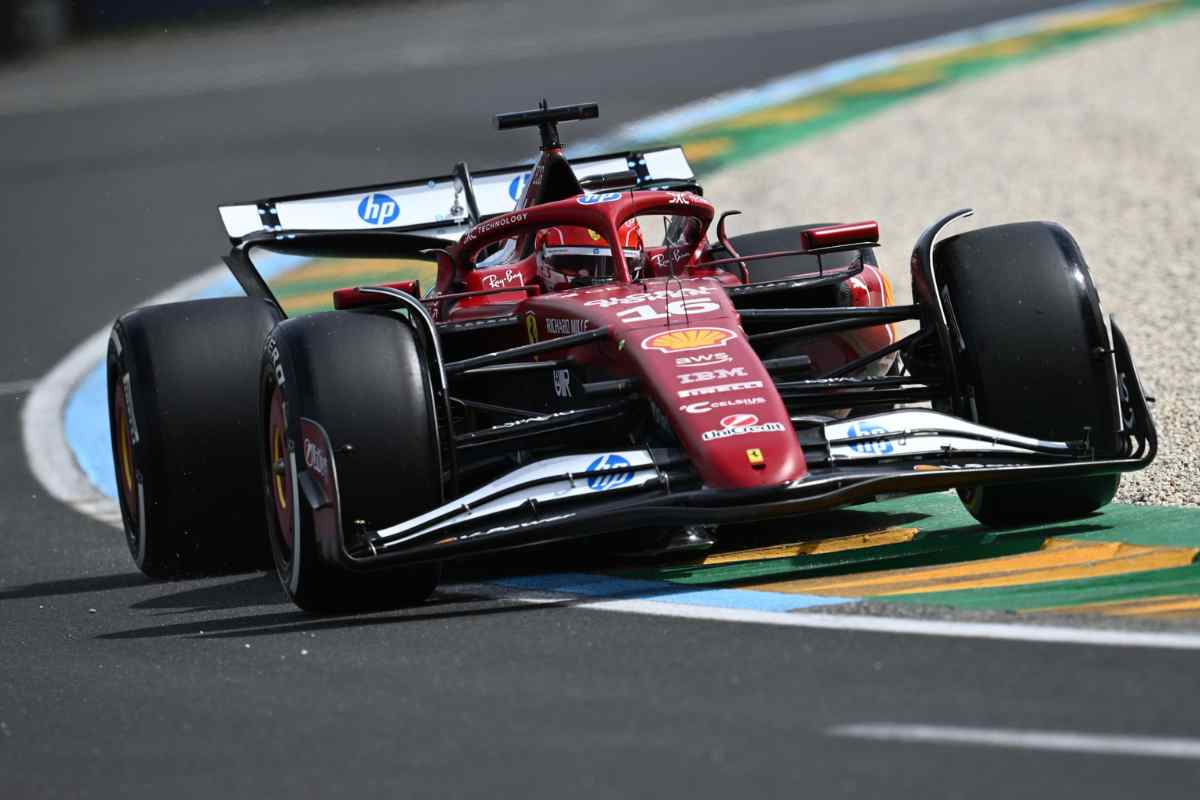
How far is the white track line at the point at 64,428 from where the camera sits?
11867 mm

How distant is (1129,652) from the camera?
210 inches

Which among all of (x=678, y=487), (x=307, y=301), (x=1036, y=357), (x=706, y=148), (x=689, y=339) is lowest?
(x=678, y=487)

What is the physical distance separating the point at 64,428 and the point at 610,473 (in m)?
7.69

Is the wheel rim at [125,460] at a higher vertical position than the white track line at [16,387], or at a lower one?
lower

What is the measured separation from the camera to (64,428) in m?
13.7

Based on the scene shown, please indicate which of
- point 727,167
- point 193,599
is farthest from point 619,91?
point 193,599

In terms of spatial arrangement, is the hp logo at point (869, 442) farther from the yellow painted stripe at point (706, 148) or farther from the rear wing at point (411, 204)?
the yellow painted stripe at point (706, 148)

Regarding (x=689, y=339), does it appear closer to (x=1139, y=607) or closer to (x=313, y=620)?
(x=313, y=620)

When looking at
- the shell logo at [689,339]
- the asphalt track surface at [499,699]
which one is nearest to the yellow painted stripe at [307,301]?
the asphalt track surface at [499,699]

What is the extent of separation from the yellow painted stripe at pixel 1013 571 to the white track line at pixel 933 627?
0.37 m

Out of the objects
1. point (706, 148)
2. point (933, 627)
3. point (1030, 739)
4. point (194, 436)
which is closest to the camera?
point (1030, 739)

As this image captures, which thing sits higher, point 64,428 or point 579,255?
point 579,255

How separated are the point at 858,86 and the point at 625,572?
15.7 metres

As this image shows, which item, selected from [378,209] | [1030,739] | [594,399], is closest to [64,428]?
[378,209]
